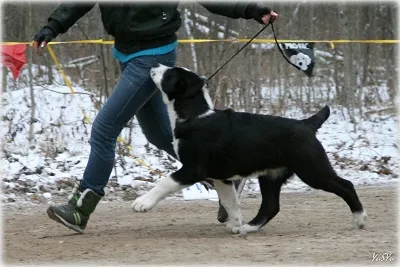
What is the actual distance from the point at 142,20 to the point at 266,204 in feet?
5.47

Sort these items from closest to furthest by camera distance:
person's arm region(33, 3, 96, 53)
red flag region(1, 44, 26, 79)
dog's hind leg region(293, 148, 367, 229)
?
dog's hind leg region(293, 148, 367, 229) → person's arm region(33, 3, 96, 53) → red flag region(1, 44, 26, 79)

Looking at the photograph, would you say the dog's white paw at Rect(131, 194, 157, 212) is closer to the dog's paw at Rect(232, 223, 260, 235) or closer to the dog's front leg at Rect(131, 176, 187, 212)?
the dog's front leg at Rect(131, 176, 187, 212)

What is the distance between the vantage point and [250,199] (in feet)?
26.4

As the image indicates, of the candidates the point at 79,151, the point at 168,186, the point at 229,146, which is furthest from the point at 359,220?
the point at 79,151

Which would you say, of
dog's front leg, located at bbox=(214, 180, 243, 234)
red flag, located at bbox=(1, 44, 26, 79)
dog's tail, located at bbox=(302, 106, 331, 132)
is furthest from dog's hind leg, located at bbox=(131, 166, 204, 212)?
red flag, located at bbox=(1, 44, 26, 79)

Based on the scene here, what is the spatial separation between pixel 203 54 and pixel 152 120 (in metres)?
5.22

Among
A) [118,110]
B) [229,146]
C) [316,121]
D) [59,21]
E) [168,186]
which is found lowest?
[168,186]

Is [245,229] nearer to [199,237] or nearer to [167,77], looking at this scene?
[199,237]

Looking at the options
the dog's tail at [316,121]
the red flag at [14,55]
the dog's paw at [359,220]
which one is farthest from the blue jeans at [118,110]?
the red flag at [14,55]

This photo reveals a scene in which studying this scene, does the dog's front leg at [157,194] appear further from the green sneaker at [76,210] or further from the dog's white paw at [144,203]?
the green sneaker at [76,210]

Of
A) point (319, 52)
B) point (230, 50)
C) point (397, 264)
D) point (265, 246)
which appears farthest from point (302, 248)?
point (319, 52)

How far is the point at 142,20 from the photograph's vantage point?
577 centimetres

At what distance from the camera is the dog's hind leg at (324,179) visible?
5.64 m

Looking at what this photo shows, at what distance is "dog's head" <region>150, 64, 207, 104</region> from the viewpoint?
18.9ft
